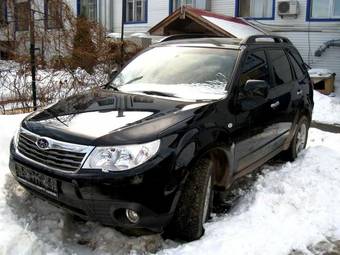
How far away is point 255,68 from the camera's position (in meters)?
4.89

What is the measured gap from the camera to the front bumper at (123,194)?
3.22 m

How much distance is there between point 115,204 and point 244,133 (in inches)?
64.4

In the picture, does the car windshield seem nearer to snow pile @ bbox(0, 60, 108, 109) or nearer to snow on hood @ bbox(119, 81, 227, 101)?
snow on hood @ bbox(119, 81, 227, 101)

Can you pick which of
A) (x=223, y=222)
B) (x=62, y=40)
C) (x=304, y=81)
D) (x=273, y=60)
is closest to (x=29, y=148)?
(x=223, y=222)

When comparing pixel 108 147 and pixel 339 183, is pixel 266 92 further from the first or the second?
pixel 108 147

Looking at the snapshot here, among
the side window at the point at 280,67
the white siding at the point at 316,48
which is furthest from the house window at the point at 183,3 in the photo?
the side window at the point at 280,67

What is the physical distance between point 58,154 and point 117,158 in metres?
0.46

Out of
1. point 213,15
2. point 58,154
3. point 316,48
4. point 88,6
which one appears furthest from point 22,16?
point 88,6

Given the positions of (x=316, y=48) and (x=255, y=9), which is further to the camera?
(x=255, y=9)

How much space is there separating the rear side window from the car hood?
909 mm

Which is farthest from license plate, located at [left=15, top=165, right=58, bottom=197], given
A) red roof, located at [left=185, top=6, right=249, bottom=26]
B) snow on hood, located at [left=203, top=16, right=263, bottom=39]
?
red roof, located at [left=185, top=6, right=249, bottom=26]

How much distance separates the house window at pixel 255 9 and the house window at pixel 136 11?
513 centimetres

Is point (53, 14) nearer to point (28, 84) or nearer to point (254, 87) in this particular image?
point (28, 84)

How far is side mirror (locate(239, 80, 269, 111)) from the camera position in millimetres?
4301
